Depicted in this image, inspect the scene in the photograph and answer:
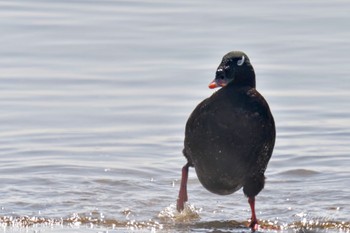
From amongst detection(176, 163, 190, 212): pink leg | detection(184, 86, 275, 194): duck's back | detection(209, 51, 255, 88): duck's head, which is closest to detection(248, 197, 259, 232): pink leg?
detection(184, 86, 275, 194): duck's back

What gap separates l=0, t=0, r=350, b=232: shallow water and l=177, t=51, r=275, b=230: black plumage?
0.37 metres

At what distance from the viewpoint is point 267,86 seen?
15.4 m

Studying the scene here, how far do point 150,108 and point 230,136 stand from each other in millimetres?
4224

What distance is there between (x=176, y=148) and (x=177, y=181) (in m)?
1.24

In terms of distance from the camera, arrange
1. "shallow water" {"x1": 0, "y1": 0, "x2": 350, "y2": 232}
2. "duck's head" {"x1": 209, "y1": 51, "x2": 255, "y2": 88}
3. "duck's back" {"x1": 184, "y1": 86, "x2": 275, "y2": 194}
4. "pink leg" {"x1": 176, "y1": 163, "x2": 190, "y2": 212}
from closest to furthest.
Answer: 1. "duck's back" {"x1": 184, "y1": 86, "x2": 275, "y2": 194}
2. "duck's head" {"x1": 209, "y1": 51, "x2": 255, "y2": 88}
3. "pink leg" {"x1": 176, "y1": 163, "x2": 190, "y2": 212}
4. "shallow water" {"x1": 0, "y1": 0, "x2": 350, "y2": 232}

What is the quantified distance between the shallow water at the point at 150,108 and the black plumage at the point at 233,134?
0.37 m

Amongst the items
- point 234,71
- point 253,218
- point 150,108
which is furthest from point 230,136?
point 150,108

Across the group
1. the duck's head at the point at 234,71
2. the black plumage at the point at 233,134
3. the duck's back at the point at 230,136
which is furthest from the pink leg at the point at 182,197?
the duck's head at the point at 234,71

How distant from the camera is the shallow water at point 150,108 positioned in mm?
11188

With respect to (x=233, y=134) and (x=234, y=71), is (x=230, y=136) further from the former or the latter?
Answer: (x=234, y=71)

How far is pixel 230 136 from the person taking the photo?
10.6 meters

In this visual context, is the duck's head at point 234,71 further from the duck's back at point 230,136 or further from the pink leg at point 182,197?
the pink leg at point 182,197

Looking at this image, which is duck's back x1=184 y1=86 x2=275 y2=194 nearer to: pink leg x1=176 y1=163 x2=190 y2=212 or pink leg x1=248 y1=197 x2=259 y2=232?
pink leg x1=248 y1=197 x2=259 y2=232

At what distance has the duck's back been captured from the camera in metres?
10.6
